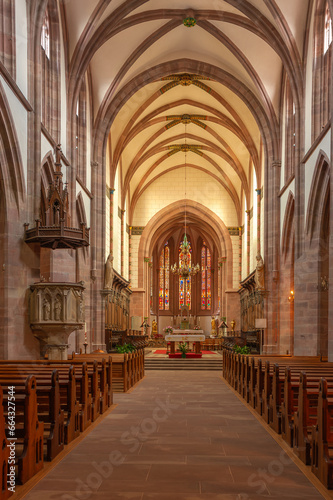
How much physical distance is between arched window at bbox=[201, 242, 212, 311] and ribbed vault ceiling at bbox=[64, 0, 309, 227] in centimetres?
1606

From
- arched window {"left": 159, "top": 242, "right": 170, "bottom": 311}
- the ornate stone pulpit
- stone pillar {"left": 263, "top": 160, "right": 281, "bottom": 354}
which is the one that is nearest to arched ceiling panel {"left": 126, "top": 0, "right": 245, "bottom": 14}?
stone pillar {"left": 263, "top": 160, "right": 281, "bottom": 354}

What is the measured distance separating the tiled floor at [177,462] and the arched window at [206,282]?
3898cm

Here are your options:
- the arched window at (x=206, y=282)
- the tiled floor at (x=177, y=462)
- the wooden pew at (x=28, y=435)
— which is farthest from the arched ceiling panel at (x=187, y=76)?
the wooden pew at (x=28, y=435)

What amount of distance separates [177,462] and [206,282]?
43.3m

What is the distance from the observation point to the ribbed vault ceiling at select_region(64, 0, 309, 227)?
18.5 m

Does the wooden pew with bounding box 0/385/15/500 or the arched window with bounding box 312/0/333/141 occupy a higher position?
the arched window with bounding box 312/0/333/141

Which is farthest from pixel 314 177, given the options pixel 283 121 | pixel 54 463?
pixel 54 463

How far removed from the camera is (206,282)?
162ft

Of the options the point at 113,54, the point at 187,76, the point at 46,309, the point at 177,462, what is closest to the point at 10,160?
the point at 46,309

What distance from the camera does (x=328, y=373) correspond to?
836cm

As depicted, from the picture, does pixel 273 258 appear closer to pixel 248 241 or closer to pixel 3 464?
pixel 248 241

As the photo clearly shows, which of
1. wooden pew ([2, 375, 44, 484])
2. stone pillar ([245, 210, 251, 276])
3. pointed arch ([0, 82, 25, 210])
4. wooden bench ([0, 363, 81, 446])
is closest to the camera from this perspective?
wooden pew ([2, 375, 44, 484])

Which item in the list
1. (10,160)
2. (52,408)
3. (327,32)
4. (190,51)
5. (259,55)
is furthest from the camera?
(190,51)

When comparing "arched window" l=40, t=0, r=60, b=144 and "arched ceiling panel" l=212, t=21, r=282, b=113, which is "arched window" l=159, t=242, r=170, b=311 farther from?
"arched window" l=40, t=0, r=60, b=144
